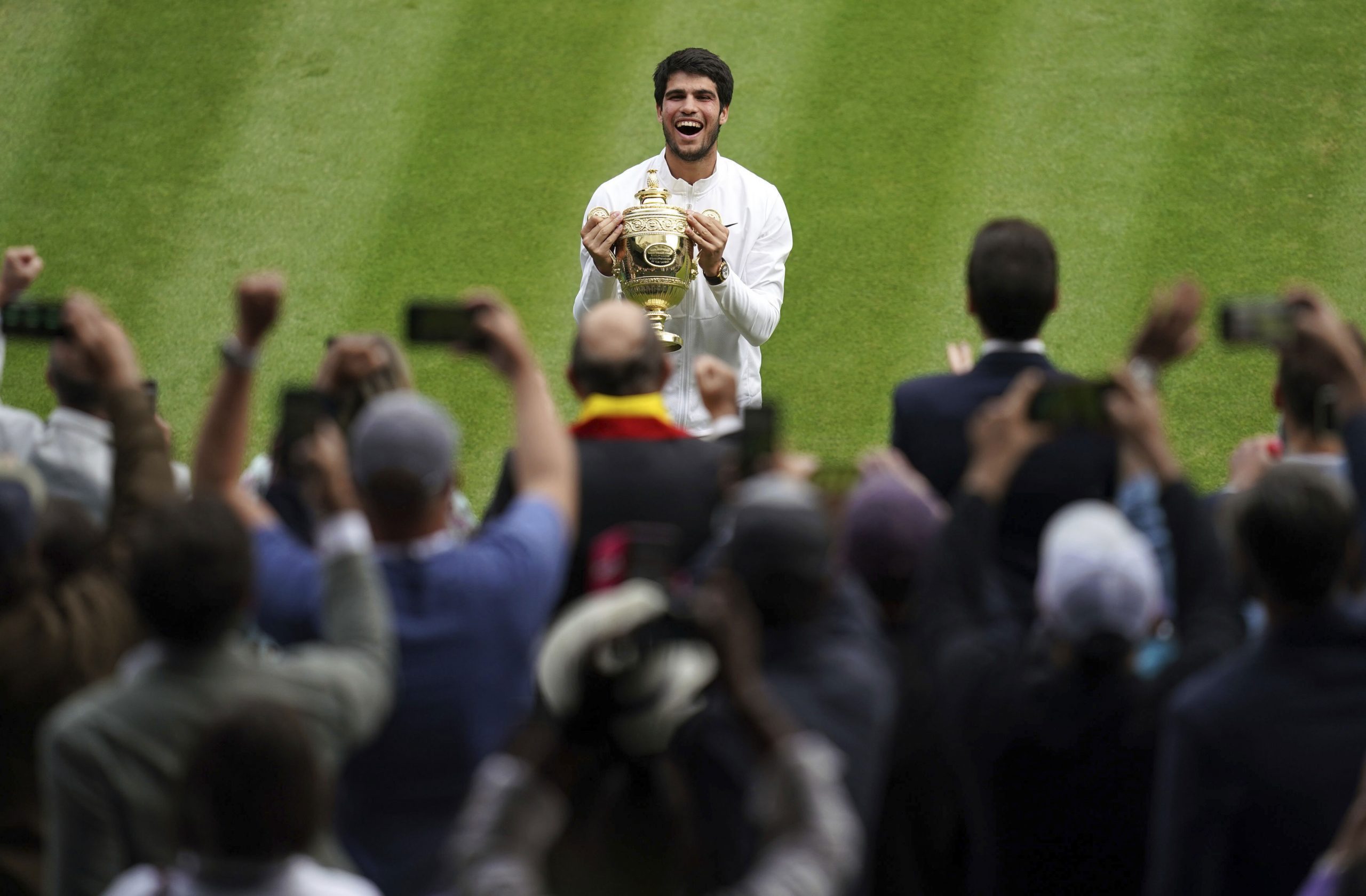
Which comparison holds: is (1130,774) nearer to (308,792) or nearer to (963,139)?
(308,792)

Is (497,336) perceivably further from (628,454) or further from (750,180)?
(750,180)

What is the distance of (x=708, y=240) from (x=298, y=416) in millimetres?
2851

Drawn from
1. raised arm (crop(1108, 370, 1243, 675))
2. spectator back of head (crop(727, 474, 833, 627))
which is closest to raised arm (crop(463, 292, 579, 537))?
spectator back of head (crop(727, 474, 833, 627))

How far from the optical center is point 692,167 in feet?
22.2

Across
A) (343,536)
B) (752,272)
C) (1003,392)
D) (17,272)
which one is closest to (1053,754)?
(343,536)

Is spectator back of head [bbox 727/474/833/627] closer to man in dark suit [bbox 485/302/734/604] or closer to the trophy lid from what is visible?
man in dark suit [bbox 485/302/734/604]

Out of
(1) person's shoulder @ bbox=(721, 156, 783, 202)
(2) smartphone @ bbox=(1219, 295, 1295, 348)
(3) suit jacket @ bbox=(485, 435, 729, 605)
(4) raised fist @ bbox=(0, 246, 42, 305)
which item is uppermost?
(1) person's shoulder @ bbox=(721, 156, 783, 202)

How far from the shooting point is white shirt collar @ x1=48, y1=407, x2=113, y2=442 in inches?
171

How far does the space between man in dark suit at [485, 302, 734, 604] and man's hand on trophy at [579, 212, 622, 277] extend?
1.88 metres

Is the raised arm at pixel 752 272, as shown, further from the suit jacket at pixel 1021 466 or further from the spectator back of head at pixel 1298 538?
the spectator back of head at pixel 1298 538

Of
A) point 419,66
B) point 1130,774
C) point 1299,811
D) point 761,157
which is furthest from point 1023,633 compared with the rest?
point 419,66

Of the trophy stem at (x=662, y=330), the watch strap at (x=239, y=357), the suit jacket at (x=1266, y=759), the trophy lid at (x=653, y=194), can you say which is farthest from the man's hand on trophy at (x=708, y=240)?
the suit jacket at (x=1266, y=759)

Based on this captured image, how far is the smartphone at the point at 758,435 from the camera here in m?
3.68

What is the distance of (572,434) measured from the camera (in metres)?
4.20
